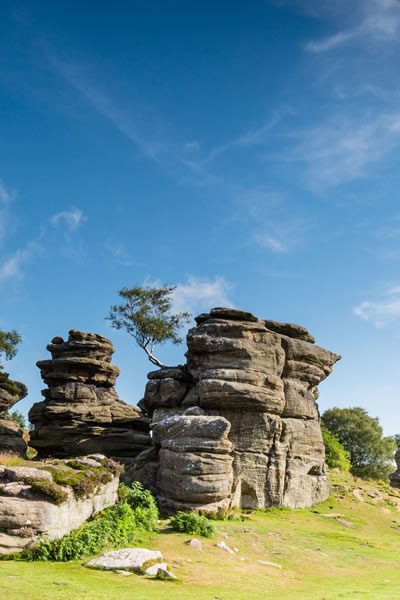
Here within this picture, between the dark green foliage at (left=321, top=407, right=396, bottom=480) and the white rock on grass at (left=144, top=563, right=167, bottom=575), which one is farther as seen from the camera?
the dark green foliage at (left=321, top=407, right=396, bottom=480)

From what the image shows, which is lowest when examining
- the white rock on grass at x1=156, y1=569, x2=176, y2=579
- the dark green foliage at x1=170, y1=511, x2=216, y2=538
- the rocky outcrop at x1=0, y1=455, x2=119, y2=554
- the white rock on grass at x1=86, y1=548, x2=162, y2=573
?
the white rock on grass at x1=156, y1=569, x2=176, y2=579

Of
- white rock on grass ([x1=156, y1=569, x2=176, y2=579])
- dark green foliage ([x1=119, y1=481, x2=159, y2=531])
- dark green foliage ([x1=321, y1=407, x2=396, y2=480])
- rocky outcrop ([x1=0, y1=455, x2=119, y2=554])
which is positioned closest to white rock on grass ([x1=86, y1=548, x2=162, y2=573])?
white rock on grass ([x1=156, y1=569, x2=176, y2=579])

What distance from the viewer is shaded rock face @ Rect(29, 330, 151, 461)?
1553 inches

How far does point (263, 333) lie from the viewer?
35156 mm

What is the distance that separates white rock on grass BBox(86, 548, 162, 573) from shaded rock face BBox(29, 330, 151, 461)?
23550mm

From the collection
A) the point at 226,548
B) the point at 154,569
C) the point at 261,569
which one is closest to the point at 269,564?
the point at 261,569

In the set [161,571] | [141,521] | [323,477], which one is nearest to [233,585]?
[161,571]

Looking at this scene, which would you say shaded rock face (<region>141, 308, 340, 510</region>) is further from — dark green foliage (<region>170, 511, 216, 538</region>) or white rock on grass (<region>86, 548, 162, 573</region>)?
white rock on grass (<region>86, 548, 162, 573</region>)

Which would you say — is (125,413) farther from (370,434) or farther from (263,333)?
(370,434)

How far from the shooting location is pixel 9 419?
41.5 m

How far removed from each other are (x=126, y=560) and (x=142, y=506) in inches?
321

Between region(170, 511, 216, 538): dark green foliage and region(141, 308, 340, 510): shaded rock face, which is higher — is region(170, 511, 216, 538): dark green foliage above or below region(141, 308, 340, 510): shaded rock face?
below

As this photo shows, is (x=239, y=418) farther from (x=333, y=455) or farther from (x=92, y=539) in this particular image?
(x=333, y=455)

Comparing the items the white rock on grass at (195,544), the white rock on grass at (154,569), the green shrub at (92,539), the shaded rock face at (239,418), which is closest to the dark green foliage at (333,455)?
the shaded rock face at (239,418)
